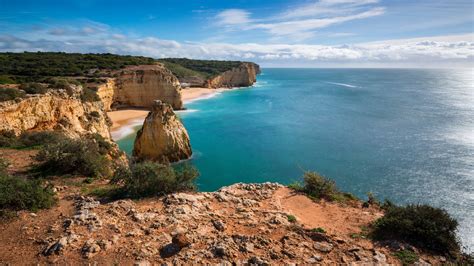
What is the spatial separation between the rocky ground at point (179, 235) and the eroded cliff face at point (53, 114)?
10.5 m

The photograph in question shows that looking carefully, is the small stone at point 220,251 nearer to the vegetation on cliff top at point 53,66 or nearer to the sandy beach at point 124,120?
the sandy beach at point 124,120

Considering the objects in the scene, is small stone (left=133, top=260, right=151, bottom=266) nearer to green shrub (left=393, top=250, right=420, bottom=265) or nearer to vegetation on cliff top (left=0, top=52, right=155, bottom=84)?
green shrub (left=393, top=250, right=420, bottom=265)

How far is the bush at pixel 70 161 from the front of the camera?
11219 millimetres

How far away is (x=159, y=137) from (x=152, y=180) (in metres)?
14.7

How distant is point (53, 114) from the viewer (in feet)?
66.5

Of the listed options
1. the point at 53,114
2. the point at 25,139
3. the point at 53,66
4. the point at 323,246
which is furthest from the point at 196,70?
the point at 323,246

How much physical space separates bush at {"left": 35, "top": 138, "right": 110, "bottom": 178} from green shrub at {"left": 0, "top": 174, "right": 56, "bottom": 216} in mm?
2963

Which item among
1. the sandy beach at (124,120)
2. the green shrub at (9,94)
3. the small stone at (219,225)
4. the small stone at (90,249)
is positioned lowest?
the sandy beach at (124,120)

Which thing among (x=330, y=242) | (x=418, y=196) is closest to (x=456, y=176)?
(x=418, y=196)

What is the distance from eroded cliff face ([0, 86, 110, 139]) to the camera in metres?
16.8

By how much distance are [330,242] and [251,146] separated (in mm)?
23956

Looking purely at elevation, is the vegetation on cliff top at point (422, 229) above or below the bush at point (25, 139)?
below

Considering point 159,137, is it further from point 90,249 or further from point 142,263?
point 142,263

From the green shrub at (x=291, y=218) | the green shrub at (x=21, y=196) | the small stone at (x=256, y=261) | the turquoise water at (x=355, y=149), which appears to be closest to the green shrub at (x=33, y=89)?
the turquoise water at (x=355, y=149)
